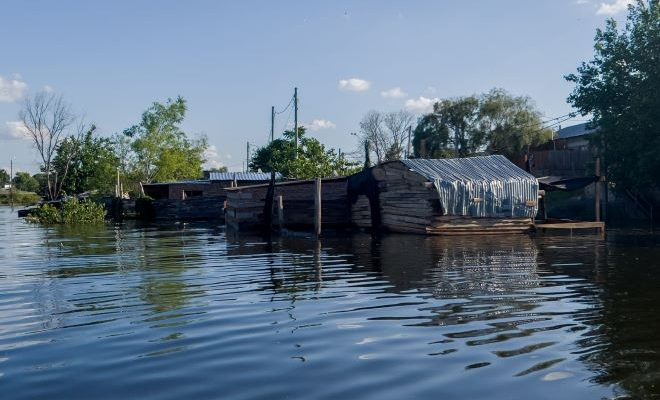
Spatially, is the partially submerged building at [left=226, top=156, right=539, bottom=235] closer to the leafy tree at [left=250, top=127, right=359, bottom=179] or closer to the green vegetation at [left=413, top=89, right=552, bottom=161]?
the leafy tree at [left=250, top=127, right=359, bottom=179]

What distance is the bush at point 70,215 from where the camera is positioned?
38656mm

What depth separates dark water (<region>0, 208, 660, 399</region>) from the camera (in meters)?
5.56

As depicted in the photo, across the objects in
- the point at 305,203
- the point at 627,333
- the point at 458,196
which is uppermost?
the point at 458,196

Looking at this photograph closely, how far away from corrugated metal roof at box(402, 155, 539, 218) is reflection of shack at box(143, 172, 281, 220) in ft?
47.9

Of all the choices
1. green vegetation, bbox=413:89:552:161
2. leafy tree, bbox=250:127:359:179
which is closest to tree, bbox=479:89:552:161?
green vegetation, bbox=413:89:552:161

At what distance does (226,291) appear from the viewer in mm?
10828

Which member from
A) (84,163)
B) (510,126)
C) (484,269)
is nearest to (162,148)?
(84,163)

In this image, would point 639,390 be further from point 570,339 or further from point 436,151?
point 436,151

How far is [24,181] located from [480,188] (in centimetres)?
10599

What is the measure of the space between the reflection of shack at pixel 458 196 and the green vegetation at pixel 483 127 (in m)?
24.0

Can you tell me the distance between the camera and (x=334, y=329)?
7699 mm

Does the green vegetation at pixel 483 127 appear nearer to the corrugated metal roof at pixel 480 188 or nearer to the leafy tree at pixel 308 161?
the leafy tree at pixel 308 161

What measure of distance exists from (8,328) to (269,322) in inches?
120

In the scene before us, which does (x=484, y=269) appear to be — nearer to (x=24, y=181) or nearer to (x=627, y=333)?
(x=627, y=333)
